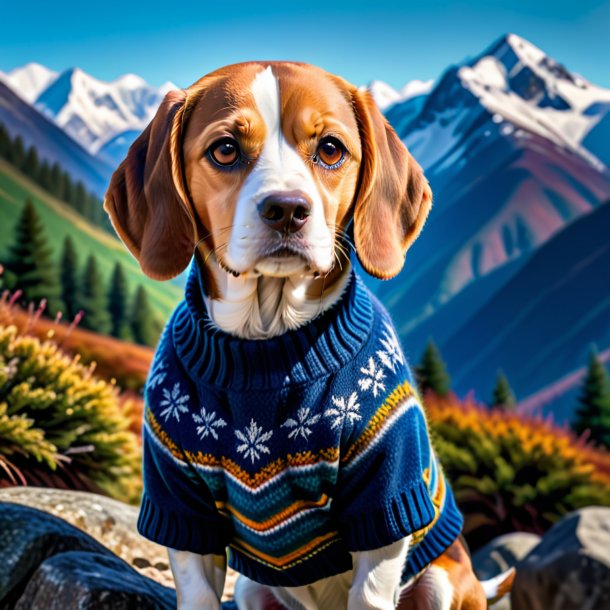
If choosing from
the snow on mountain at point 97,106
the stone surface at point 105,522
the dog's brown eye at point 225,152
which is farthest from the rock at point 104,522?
the snow on mountain at point 97,106

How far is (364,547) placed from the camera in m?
3.13

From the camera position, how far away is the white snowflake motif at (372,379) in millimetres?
3053

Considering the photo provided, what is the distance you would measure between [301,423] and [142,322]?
13.7 ft

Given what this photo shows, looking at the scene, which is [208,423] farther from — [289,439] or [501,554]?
[501,554]

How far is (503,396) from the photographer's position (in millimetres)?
7172

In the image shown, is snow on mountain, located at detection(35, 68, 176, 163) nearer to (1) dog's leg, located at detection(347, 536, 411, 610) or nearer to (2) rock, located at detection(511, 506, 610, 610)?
(2) rock, located at detection(511, 506, 610, 610)

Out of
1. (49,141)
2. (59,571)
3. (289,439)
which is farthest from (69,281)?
(289,439)

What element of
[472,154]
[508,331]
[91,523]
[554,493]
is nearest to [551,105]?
[472,154]

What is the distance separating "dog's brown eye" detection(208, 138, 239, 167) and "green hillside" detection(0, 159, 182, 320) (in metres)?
4.07

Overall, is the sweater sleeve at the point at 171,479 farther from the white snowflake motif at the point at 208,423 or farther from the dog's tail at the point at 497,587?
the dog's tail at the point at 497,587

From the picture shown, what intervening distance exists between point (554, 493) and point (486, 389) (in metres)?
1.07

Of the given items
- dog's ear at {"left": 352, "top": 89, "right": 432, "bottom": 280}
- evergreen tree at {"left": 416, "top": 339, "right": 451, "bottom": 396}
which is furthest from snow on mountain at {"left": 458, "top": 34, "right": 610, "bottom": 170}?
dog's ear at {"left": 352, "top": 89, "right": 432, "bottom": 280}

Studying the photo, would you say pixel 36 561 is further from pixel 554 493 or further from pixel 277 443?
pixel 554 493

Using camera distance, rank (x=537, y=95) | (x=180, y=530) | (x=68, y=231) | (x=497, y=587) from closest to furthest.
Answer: (x=180, y=530), (x=497, y=587), (x=68, y=231), (x=537, y=95)
